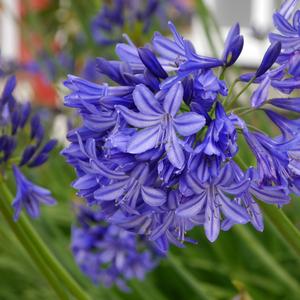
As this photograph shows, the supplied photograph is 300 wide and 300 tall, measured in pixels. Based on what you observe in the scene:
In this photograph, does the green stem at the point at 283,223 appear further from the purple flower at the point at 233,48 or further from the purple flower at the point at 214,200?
the purple flower at the point at 233,48

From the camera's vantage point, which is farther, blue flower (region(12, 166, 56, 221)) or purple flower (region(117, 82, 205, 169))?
blue flower (region(12, 166, 56, 221))

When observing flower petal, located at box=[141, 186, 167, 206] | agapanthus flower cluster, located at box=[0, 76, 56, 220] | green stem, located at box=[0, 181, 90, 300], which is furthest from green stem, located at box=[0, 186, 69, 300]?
flower petal, located at box=[141, 186, 167, 206]

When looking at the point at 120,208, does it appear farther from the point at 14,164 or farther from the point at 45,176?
the point at 45,176

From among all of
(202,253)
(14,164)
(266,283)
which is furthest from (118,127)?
(202,253)

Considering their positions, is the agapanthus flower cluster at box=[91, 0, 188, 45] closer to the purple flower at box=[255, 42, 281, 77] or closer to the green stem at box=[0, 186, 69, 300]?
the green stem at box=[0, 186, 69, 300]

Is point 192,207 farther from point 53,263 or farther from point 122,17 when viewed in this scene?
point 122,17

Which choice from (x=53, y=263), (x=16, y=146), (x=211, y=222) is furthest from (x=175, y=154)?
(x=16, y=146)

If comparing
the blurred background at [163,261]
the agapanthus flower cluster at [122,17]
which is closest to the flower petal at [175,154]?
the blurred background at [163,261]
